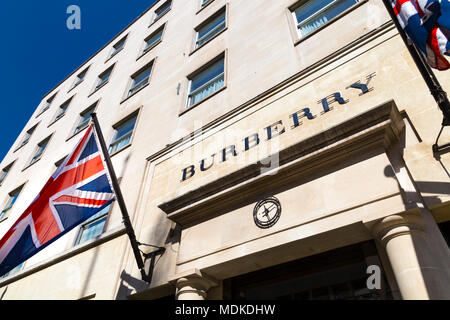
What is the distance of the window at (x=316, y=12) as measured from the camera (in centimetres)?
935

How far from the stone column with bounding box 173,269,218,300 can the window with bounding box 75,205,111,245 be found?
5.30m

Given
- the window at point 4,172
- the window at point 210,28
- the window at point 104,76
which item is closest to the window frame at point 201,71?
the window at point 210,28

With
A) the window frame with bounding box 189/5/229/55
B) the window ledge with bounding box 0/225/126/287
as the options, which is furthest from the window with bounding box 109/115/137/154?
the window ledge with bounding box 0/225/126/287

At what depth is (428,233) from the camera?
14.4 ft

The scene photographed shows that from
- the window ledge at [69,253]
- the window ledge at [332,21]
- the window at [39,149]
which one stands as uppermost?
the window at [39,149]

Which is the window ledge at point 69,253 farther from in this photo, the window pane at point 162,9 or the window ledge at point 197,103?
the window pane at point 162,9

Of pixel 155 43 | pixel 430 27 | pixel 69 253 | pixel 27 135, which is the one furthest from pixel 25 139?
pixel 430 27

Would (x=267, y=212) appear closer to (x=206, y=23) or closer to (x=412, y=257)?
(x=412, y=257)

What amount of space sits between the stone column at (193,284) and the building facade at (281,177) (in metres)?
0.03

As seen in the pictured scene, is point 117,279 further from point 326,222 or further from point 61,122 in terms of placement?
point 61,122

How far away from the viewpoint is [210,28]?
591 inches

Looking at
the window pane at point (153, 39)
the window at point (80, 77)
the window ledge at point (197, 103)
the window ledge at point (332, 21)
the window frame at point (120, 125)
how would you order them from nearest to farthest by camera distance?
the window ledge at point (332, 21)
the window ledge at point (197, 103)
the window frame at point (120, 125)
the window pane at point (153, 39)
the window at point (80, 77)

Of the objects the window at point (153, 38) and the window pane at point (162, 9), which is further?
the window pane at point (162, 9)

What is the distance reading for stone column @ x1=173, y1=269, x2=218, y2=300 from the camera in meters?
6.24
